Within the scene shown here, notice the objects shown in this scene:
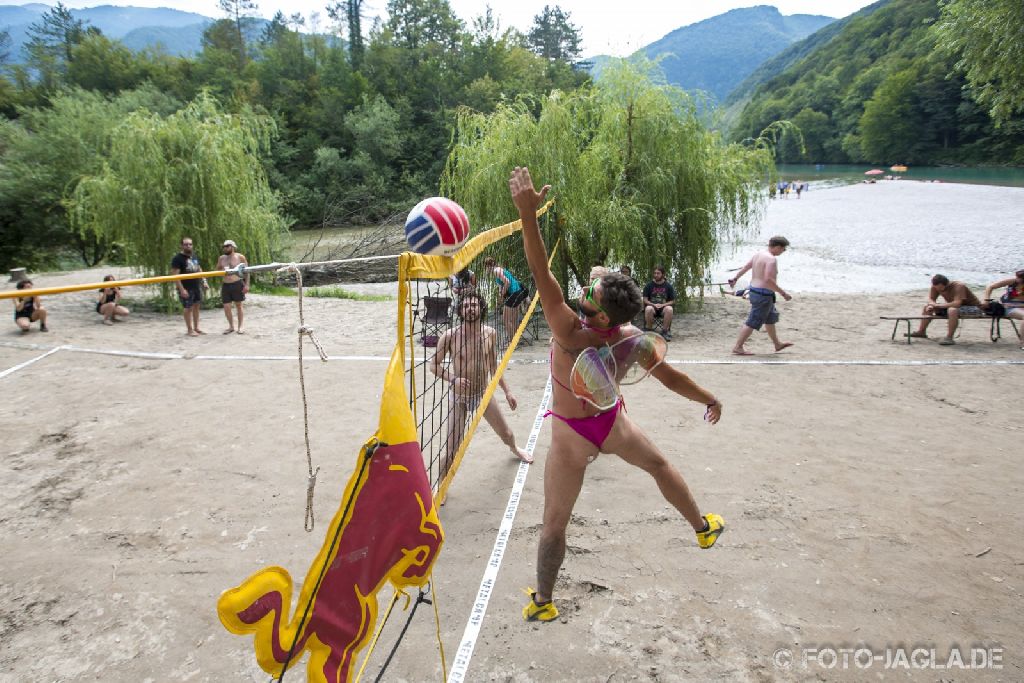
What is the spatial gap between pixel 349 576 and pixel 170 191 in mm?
12487

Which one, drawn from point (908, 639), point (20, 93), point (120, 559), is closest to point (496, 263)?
point (120, 559)

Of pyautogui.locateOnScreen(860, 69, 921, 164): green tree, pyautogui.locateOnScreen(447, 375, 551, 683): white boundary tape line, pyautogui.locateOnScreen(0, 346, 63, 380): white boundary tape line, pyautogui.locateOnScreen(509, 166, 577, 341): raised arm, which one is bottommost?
pyautogui.locateOnScreen(447, 375, 551, 683): white boundary tape line

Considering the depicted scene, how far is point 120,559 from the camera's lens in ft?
13.7

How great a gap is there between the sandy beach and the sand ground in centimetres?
2

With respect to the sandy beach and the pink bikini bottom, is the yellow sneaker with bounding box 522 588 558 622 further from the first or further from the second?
the pink bikini bottom

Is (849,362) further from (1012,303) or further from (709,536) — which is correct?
(709,536)

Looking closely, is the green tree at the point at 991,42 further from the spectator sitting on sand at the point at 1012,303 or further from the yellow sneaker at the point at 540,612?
the yellow sneaker at the point at 540,612

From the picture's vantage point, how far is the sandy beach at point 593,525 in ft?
10.6

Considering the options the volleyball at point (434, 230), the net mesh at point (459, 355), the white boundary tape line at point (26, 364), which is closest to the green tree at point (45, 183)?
the white boundary tape line at point (26, 364)

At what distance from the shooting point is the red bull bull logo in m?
1.92

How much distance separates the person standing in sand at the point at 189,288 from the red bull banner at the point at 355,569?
937cm

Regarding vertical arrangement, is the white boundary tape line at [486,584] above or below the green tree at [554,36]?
below

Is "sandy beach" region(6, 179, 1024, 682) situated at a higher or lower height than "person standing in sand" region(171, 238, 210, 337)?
lower

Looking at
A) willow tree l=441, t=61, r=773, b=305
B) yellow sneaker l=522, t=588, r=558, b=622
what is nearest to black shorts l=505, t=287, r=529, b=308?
willow tree l=441, t=61, r=773, b=305
